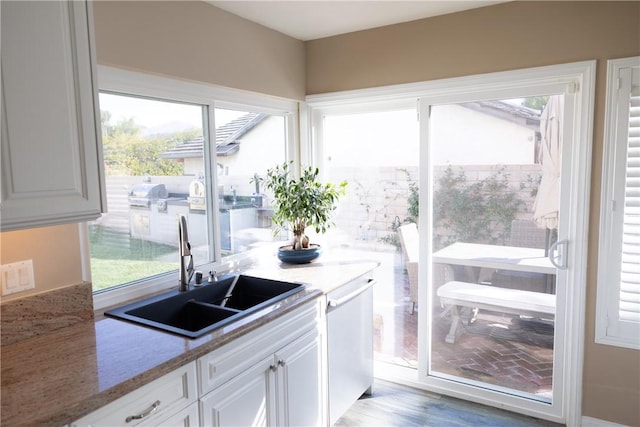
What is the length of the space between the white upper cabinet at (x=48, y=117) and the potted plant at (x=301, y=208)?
1.41m

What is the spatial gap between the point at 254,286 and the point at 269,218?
2.58 ft

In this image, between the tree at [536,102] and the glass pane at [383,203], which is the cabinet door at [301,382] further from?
the tree at [536,102]

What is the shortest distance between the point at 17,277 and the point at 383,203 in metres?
2.20

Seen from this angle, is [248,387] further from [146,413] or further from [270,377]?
[146,413]

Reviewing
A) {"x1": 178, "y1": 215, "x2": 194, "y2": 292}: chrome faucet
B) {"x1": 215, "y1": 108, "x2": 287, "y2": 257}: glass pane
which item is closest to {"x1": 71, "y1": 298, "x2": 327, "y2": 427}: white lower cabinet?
{"x1": 178, "y1": 215, "x2": 194, "y2": 292}: chrome faucet

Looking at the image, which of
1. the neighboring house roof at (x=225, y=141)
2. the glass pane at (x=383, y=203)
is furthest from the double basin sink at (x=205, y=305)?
the glass pane at (x=383, y=203)

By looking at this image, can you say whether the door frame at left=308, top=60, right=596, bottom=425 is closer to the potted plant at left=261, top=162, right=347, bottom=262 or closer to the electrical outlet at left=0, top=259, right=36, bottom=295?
the potted plant at left=261, top=162, right=347, bottom=262

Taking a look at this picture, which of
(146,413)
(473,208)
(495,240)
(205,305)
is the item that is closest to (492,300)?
(495,240)

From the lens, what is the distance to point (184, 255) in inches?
87.6

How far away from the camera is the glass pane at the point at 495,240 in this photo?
2600 millimetres

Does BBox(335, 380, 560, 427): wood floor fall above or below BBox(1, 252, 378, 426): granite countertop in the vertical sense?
below

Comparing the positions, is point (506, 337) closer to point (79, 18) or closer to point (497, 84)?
Answer: point (497, 84)

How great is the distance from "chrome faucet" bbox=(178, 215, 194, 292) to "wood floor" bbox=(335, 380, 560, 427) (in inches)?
51.1

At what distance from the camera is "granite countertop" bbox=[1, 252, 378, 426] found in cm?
123
